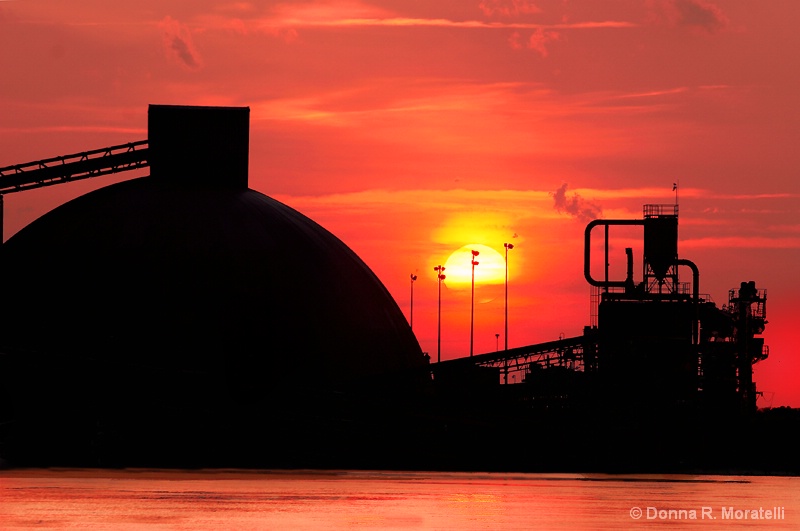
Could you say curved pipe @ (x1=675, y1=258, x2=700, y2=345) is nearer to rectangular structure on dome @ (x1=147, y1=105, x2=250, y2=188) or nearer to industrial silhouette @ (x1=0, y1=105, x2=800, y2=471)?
industrial silhouette @ (x1=0, y1=105, x2=800, y2=471)

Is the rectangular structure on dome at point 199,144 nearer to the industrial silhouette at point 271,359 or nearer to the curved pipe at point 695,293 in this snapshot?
the industrial silhouette at point 271,359

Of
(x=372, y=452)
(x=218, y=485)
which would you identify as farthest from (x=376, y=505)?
(x=372, y=452)

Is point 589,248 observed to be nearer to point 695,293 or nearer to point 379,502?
point 695,293

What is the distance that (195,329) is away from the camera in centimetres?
7556

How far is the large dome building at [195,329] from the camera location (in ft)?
232

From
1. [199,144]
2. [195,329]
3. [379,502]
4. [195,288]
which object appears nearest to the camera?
[379,502]

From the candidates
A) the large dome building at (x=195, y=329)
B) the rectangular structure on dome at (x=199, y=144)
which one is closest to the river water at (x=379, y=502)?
the large dome building at (x=195, y=329)

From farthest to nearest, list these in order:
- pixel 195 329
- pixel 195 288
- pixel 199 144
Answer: pixel 199 144
pixel 195 288
pixel 195 329

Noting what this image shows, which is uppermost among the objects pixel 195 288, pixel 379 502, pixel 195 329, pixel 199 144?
pixel 199 144

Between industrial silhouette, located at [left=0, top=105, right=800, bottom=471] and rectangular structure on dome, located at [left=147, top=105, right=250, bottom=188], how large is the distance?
13 centimetres

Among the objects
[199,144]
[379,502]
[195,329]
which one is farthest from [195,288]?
[379,502]

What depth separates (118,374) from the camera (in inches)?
2790

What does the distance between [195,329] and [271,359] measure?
4272mm

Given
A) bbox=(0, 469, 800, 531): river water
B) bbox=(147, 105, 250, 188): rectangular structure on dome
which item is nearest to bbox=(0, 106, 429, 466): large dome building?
bbox=(147, 105, 250, 188): rectangular structure on dome
